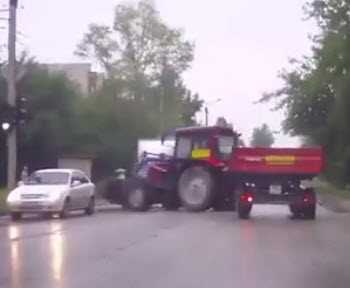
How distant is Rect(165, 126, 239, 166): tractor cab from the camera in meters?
34.1

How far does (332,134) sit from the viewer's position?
2371 inches

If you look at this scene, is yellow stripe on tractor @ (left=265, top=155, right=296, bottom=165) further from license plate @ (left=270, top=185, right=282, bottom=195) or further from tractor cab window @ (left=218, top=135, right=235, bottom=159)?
tractor cab window @ (left=218, top=135, right=235, bottom=159)

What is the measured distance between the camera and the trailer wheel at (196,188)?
33500 millimetres

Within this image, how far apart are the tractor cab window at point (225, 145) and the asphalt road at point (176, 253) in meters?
5.81

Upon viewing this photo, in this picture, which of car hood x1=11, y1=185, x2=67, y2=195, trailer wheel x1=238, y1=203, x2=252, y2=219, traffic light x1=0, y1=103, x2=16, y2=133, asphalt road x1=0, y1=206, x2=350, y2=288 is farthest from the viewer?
traffic light x1=0, y1=103, x2=16, y2=133

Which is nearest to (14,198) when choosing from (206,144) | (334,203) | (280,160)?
(206,144)

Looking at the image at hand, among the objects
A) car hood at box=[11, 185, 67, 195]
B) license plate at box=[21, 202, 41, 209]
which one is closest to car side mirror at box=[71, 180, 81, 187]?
car hood at box=[11, 185, 67, 195]

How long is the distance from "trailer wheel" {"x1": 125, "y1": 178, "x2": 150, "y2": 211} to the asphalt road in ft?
Answer: 25.5

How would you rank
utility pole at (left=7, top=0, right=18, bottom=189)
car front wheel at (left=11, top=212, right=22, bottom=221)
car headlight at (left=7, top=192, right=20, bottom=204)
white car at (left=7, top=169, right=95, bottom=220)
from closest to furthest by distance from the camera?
1. car headlight at (left=7, top=192, right=20, bottom=204)
2. white car at (left=7, top=169, right=95, bottom=220)
3. car front wheel at (left=11, top=212, right=22, bottom=221)
4. utility pole at (left=7, top=0, right=18, bottom=189)

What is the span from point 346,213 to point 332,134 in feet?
86.5

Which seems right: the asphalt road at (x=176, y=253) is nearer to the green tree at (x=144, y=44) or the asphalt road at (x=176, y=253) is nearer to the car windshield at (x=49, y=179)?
the car windshield at (x=49, y=179)

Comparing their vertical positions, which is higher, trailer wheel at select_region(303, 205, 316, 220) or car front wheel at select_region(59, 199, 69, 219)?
trailer wheel at select_region(303, 205, 316, 220)

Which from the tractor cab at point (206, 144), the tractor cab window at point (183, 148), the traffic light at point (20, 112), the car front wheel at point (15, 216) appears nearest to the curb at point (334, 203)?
the tractor cab at point (206, 144)

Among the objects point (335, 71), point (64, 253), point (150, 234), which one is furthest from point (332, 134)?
point (64, 253)
